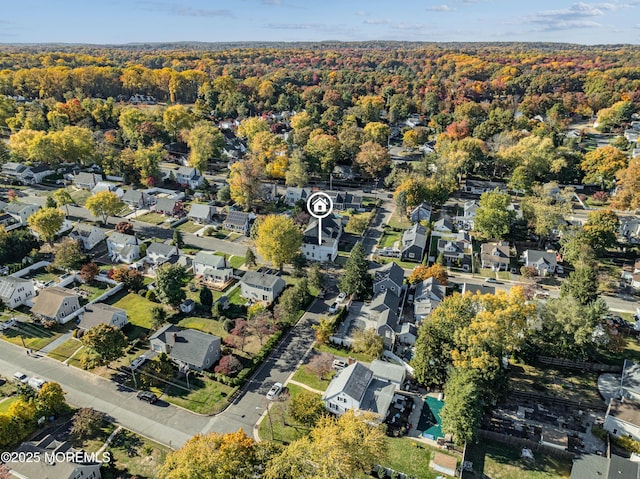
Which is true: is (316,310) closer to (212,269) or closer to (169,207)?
(212,269)

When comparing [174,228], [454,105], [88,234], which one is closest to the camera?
[88,234]

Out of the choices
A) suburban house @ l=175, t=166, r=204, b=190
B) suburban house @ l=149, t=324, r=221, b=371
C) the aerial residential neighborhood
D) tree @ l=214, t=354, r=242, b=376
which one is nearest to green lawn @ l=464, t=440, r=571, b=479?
the aerial residential neighborhood

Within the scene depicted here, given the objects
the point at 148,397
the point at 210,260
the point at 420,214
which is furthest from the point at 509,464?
the point at 420,214

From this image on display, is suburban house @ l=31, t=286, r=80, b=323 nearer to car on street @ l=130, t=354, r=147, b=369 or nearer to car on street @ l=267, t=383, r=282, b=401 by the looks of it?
car on street @ l=130, t=354, r=147, b=369

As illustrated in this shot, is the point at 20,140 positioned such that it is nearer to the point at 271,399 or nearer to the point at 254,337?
the point at 254,337

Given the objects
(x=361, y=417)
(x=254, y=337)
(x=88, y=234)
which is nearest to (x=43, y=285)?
(x=88, y=234)

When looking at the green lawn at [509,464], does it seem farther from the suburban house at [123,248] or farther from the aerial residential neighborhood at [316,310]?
the suburban house at [123,248]

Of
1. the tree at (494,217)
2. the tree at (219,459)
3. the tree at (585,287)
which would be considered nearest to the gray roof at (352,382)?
the tree at (219,459)
